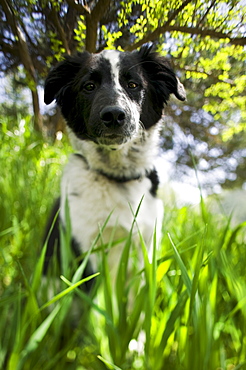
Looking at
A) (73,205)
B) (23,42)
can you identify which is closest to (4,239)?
(73,205)

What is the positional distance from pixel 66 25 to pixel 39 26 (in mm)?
81

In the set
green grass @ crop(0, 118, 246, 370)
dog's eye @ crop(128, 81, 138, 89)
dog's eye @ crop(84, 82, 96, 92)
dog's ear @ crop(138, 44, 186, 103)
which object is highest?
dog's ear @ crop(138, 44, 186, 103)

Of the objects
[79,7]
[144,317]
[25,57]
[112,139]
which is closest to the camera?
[79,7]

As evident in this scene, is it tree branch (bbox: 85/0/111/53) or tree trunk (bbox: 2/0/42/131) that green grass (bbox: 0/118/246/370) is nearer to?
tree trunk (bbox: 2/0/42/131)

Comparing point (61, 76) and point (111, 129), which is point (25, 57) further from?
point (111, 129)

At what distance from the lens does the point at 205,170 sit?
1.00 m

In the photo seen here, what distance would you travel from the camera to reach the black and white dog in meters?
1.00

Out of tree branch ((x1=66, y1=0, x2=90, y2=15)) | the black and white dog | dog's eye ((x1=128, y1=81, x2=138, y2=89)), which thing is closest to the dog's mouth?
the black and white dog

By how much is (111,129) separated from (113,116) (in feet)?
0.20

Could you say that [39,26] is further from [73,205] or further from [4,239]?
[4,239]

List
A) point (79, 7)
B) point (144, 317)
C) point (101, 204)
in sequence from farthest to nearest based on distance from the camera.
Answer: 1. point (101, 204)
2. point (144, 317)
3. point (79, 7)

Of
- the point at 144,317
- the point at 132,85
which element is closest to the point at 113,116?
the point at 132,85

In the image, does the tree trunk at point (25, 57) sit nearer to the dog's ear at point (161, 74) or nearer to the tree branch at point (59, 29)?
the tree branch at point (59, 29)

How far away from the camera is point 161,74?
3.47 ft
